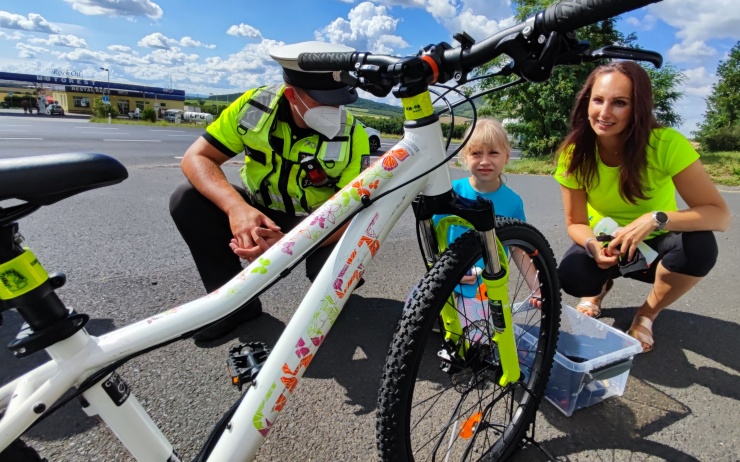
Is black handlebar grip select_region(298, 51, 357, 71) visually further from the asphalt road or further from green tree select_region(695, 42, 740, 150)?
green tree select_region(695, 42, 740, 150)

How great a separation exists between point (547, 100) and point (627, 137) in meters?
16.2

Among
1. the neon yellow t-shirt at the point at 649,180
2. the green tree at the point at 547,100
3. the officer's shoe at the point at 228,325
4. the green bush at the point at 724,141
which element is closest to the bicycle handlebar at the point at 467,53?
the officer's shoe at the point at 228,325

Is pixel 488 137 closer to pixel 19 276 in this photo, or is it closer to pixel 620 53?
pixel 620 53

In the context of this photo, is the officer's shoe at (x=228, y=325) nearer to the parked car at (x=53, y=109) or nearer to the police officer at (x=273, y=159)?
the police officer at (x=273, y=159)

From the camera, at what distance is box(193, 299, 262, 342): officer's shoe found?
2.28m

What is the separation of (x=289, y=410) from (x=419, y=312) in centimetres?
95

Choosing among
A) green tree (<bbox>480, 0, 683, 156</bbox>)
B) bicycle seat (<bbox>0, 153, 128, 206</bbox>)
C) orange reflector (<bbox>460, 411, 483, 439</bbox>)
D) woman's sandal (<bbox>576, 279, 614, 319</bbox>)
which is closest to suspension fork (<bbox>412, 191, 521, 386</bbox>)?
orange reflector (<bbox>460, 411, 483, 439</bbox>)

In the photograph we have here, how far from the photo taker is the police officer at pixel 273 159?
2054mm

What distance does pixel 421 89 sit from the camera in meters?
1.22

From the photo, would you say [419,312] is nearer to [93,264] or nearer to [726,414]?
[726,414]

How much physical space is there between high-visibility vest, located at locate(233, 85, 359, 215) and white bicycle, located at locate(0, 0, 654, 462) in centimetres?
75

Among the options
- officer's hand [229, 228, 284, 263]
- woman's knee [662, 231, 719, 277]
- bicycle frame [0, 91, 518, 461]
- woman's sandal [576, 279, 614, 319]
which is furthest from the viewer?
woman's sandal [576, 279, 614, 319]

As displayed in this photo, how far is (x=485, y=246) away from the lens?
1347 millimetres

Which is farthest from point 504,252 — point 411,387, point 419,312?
point 411,387
